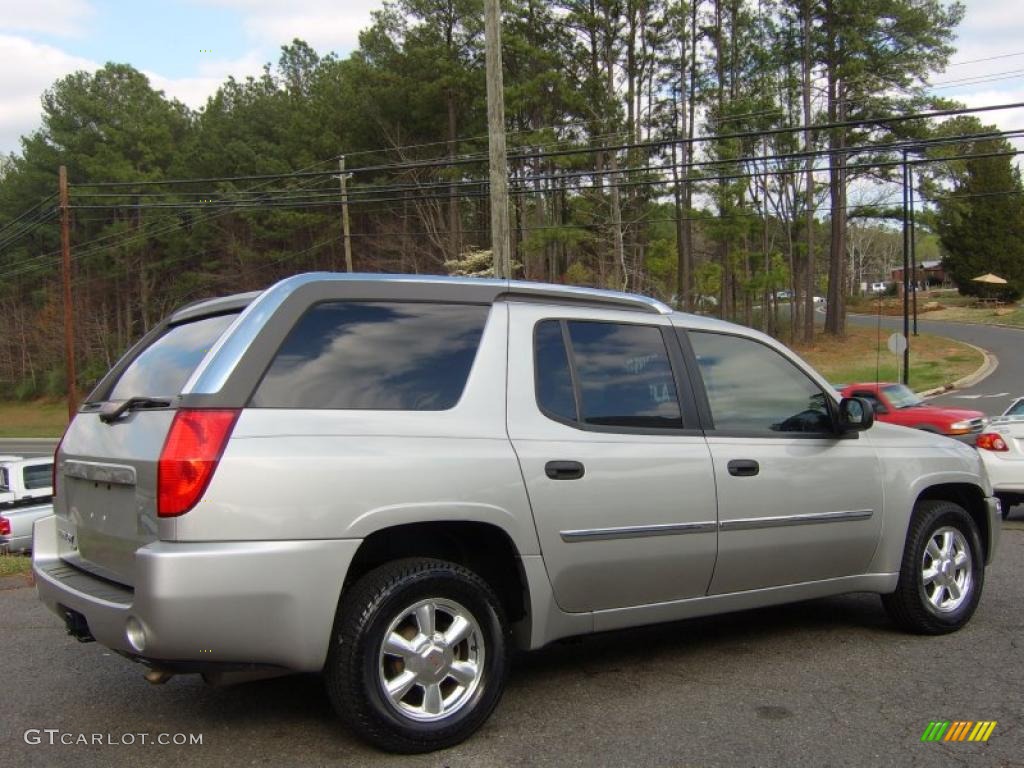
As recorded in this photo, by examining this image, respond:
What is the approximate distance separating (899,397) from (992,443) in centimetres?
668

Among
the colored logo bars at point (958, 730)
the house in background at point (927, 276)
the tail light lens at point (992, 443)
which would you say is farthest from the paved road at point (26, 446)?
the house in background at point (927, 276)

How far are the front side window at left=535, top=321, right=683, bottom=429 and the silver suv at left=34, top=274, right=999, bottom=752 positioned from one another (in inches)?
0.5

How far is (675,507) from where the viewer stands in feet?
13.5

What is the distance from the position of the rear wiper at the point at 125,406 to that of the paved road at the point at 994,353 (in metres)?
25.8

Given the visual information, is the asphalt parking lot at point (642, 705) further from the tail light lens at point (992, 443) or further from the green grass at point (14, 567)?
the tail light lens at point (992, 443)

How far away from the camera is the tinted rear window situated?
3.70 metres

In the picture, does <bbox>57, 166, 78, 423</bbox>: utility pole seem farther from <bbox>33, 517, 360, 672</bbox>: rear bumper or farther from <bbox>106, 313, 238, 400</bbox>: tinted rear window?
<bbox>33, 517, 360, 672</bbox>: rear bumper

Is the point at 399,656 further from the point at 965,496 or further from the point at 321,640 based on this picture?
the point at 965,496

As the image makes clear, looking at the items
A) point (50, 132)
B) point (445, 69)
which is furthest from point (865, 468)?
point (50, 132)

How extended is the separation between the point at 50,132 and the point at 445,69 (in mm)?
30569

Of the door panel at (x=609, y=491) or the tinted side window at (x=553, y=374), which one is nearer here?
the door panel at (x=609, y=491)

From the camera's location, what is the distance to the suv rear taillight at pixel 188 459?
123 inches

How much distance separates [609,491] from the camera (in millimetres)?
3916
